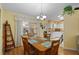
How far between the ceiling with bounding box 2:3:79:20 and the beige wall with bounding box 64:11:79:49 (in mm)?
202

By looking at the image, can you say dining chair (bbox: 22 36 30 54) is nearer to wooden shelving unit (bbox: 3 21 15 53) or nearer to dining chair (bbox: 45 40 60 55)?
wooden shelving unit (bbox: 3 21 15 53)

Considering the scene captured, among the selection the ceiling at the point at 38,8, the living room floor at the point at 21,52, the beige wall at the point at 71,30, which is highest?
the ceiling at the point at 38,8

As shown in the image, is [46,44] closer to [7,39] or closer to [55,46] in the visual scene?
[55,46]

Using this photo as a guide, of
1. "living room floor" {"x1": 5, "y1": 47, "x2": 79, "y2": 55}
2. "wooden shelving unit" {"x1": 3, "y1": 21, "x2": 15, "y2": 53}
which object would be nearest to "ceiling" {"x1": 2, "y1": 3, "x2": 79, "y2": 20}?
"wooden shelving unit" {"x1": 3, "y1": 21, "x2": 15, "y2": 53}

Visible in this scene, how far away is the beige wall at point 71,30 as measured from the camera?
87.5 inches

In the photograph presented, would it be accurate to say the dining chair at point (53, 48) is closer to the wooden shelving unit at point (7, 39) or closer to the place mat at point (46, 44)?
the place mat at point (46, 44)

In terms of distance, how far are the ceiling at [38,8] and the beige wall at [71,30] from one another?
0.66 feet

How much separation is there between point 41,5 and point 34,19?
281 mm

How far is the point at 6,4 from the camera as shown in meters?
2.22

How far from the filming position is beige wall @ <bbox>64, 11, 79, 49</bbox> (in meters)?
2.22

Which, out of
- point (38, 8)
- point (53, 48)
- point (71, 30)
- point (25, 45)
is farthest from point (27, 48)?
point (71, 30)

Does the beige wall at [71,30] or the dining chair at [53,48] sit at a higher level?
the beige wall at [71,30]

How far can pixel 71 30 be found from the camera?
7.36 ft

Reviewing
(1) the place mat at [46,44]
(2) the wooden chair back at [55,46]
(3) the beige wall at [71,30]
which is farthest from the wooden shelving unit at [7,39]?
(3) the beige wall at [71,30]
